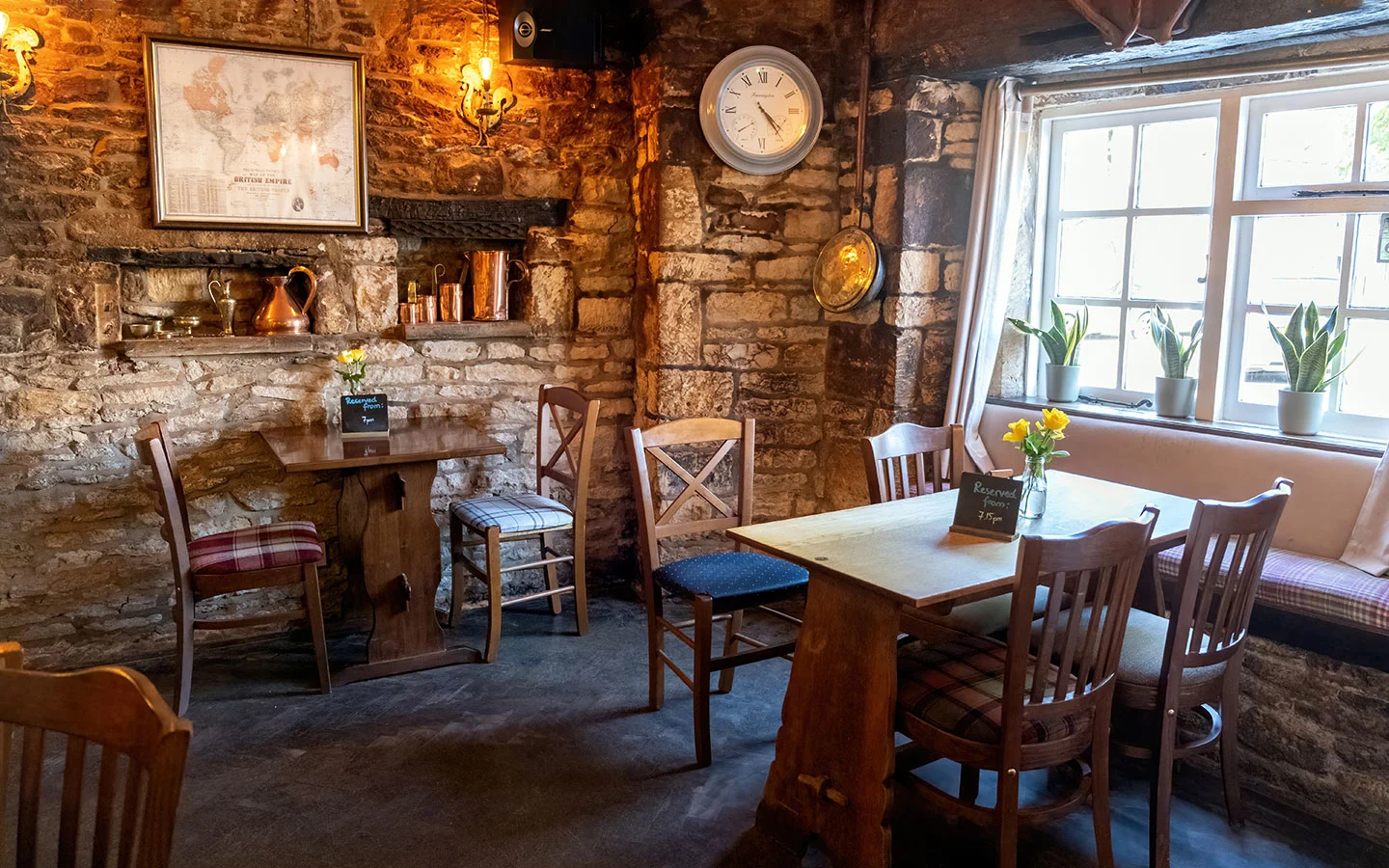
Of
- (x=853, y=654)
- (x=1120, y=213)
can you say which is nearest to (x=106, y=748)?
(x=853, y=654)

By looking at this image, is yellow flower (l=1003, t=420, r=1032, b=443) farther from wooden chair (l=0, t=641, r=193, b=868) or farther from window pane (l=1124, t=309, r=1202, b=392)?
wooden chair (l=0, t=641, r=193, b=868)

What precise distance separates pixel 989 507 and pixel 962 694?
0.59 m

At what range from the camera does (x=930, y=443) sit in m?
3.46

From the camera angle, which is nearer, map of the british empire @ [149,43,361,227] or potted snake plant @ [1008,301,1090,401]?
map of the british empire @ [149,43,361,227]

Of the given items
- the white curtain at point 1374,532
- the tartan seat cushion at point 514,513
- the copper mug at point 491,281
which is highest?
the copper mug at point 491,281

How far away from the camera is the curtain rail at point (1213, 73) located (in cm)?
314

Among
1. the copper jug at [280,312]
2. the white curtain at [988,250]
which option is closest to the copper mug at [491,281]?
the copper jug at [280,312]

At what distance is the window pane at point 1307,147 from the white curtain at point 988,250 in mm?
861

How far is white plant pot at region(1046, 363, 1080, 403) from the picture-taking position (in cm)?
407

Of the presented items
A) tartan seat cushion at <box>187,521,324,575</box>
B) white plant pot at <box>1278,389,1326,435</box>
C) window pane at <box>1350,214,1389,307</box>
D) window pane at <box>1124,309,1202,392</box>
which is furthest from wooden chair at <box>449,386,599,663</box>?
window pane at <box>1350,214,1389,307</box>

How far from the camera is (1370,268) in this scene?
334 centimetres

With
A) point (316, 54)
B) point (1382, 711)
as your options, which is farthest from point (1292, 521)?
point (316, 54)

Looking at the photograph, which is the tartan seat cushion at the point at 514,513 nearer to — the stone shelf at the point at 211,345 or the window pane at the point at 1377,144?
the stone shelf at the point at 211,345

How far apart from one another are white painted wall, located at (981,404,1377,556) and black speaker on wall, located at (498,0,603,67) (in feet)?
7.71
